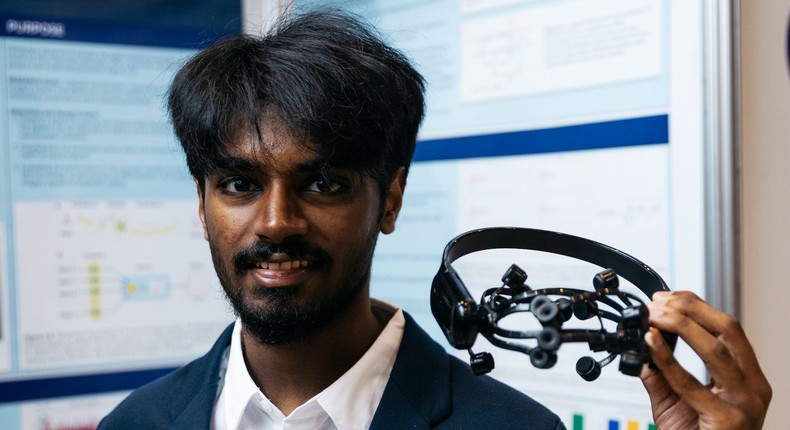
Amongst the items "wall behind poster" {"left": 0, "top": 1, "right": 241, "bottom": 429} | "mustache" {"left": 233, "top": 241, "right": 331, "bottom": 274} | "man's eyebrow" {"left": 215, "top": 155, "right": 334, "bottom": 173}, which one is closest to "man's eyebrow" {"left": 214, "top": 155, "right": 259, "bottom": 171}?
"man's eyebrow" {"left": 215, "top": 155, "right": 334, "bottom": 173}

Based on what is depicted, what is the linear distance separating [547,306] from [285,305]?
48 centimetres

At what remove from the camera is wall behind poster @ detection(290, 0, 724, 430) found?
1.56 metres

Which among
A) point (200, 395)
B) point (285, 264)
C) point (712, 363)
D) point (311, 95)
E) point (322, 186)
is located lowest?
point (200, 395)

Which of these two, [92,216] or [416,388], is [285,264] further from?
[92,216]

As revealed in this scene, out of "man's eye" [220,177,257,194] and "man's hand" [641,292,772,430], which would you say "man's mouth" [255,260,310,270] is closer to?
"man's eye" [220,177,257,194]

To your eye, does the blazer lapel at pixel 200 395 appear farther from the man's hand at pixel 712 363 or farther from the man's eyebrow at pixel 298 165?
the man's hand at pixel 712 363

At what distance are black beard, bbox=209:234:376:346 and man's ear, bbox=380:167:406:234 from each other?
9 centimetres

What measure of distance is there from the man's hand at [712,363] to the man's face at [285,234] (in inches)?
16.9

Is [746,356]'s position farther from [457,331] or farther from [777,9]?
[777,9]

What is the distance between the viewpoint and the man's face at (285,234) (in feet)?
3.75

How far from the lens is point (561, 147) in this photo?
1.75 metres

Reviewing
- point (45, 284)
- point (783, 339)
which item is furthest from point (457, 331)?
point (45, 284)

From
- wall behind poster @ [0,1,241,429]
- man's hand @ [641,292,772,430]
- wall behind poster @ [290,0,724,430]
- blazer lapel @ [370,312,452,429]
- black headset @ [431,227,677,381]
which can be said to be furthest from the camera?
wall behind poster @ [0,1,241,429]

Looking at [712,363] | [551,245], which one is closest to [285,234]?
[551,245]
